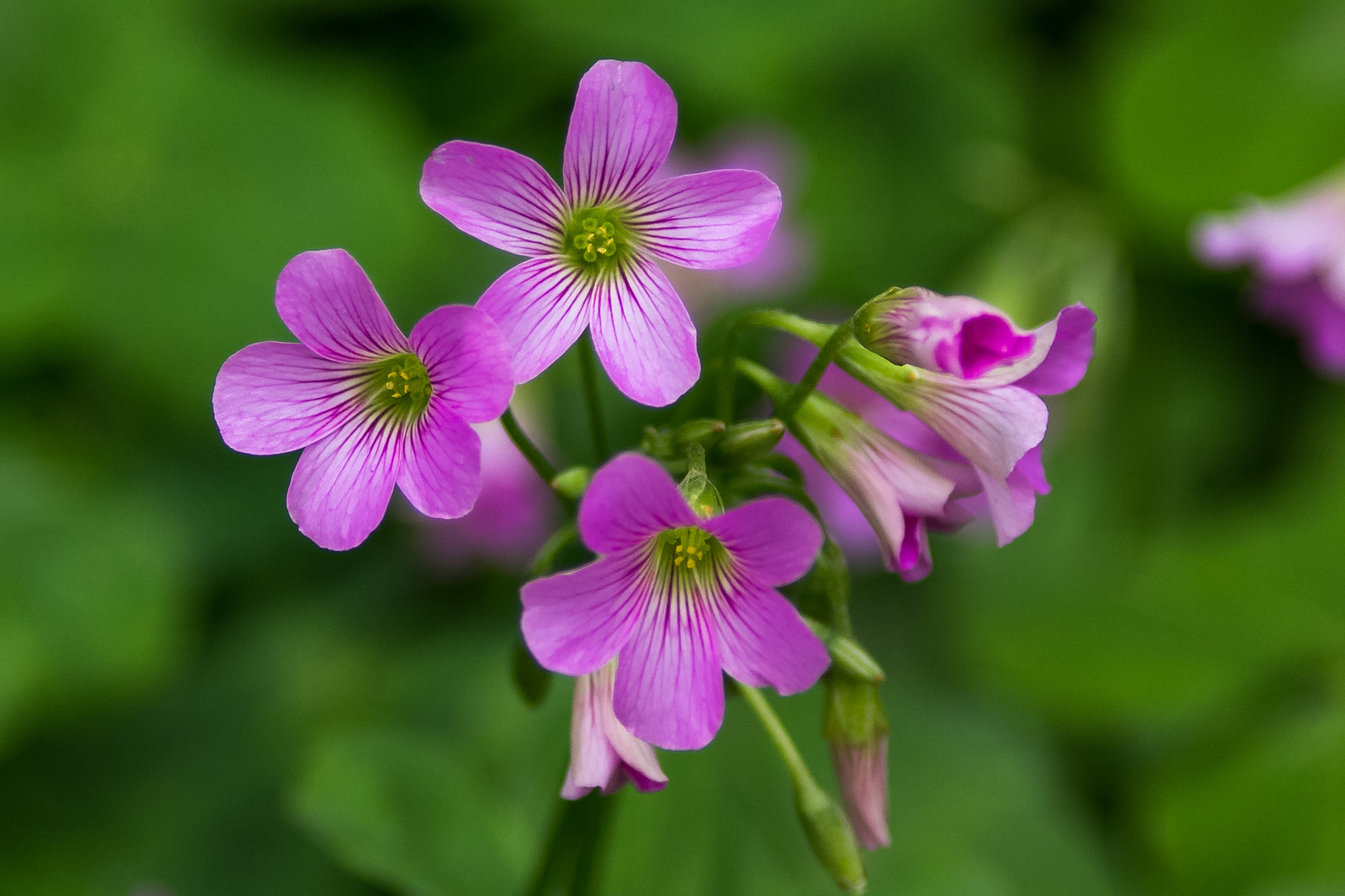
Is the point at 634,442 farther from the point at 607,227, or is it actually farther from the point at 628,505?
the point at 628,505

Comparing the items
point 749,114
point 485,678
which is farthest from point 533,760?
point 749,114

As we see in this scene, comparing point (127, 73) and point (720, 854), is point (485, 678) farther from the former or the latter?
point (127, 73)

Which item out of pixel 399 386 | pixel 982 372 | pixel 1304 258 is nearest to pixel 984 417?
pixel 982 372

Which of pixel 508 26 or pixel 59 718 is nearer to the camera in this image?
pixel 59 718

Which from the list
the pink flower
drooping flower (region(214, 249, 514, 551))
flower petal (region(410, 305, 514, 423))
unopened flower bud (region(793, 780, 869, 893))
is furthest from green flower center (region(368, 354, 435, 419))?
the pink flower

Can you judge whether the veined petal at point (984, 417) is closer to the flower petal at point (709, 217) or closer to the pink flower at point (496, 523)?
the flower petal at point (709, 217)

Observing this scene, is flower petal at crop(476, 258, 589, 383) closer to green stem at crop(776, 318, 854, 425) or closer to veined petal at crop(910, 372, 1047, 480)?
green stem at crop(776, 318, 854, 425)

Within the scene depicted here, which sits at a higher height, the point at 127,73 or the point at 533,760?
the point at 127,73
